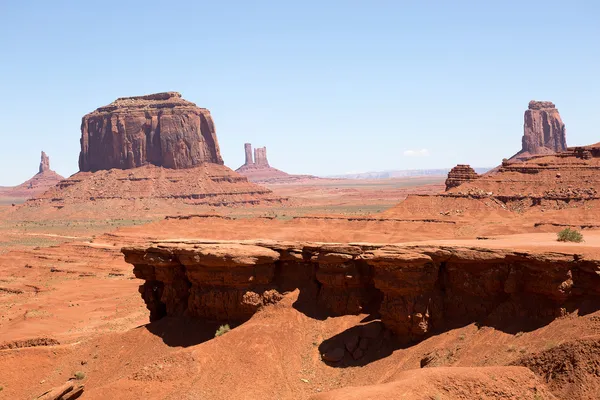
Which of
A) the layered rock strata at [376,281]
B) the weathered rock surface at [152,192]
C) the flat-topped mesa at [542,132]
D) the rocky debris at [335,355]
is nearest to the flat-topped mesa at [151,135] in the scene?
the weathered rock surface at [152,192]

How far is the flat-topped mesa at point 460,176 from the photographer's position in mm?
77625

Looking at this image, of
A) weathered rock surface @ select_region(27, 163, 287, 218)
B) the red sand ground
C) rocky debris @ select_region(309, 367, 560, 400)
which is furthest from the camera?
weathered rock surface @ select_region(27, 163, 287, 218)

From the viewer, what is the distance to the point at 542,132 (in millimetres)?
158500

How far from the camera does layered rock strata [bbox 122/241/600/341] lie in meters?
18.2

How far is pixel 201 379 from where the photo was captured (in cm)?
2031

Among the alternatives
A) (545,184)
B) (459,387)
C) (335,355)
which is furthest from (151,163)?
(459,387)

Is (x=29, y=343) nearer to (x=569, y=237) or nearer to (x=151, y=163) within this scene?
(x=569, y=237)

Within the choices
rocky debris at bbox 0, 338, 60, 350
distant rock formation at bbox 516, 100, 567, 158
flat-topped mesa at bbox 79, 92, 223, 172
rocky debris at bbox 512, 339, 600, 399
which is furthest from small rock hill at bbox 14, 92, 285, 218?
rocky debris at bbox 512, 339, 600, 399

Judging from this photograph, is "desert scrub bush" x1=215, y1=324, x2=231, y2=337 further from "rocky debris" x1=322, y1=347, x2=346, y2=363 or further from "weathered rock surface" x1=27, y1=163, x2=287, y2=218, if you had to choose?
"weathered rock surface" x1=27, y1=163, x2=287, y2=218

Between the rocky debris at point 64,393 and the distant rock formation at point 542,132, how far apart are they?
491ft

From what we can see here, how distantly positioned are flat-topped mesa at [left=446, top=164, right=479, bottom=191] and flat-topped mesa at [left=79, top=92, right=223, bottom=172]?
2875 inches

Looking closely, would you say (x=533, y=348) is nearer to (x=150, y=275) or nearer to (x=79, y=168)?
(x=150, y=275)

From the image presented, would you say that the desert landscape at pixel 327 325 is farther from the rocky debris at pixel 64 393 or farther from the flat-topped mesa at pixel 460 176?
the flat-topped mesa at pixel 460 176

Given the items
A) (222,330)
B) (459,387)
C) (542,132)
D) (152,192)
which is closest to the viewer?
(459,387)
